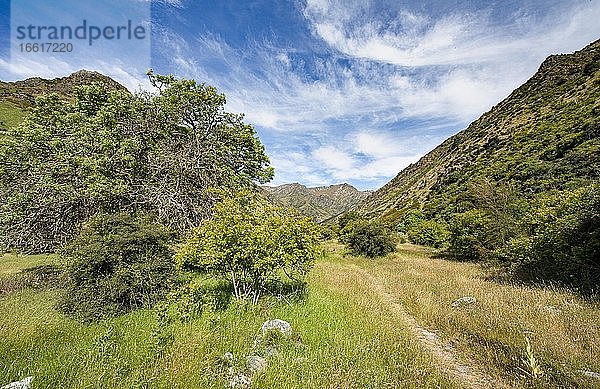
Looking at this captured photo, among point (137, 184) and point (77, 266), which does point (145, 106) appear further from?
point (77, 266)

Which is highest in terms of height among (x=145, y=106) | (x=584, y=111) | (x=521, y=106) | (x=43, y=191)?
(x=521, y=106)

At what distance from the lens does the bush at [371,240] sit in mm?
22922

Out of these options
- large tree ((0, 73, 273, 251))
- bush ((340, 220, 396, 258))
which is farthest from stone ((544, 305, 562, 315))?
bush ((340, 220, 396, 258))

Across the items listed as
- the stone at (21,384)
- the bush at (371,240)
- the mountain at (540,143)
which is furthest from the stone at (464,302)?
the mountain at (540,143)

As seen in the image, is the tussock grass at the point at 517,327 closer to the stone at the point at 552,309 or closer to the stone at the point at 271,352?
the stone at the point at 552,309

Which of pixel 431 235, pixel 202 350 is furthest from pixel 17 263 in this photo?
pixel 431 235

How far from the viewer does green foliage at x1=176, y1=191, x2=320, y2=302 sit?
6.68 metres

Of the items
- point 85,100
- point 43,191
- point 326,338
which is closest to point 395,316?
point 326,338

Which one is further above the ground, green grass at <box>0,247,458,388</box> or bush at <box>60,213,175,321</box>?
bush at <box>60,213,175,321</box>

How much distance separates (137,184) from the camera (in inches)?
398

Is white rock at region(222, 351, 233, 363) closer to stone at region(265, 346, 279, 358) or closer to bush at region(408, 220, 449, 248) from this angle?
stone at region(265, 346, 279, 358)

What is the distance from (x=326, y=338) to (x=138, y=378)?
11.5 ft

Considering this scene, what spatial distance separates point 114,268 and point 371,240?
1946cm

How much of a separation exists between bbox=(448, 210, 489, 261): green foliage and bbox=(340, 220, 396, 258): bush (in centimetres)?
468
